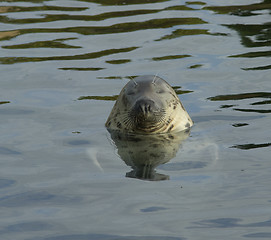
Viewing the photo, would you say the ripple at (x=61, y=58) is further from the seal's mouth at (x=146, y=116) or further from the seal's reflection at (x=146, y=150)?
the seal's mouth at (x=146, y=116)

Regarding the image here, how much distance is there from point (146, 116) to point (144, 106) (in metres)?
0.10

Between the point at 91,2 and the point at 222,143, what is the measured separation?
751 cm

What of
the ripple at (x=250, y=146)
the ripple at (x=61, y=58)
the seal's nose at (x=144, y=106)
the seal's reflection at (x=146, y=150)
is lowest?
the ripple at (x=61, y=58)

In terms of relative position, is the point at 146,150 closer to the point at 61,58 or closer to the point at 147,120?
the point at 147,120

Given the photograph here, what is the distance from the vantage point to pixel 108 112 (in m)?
8.50

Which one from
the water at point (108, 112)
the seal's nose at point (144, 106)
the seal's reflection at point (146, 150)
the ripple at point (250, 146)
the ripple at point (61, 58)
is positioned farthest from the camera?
the ripple at point (61, 58)

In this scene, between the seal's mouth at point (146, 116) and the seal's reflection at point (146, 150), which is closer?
the seal's reflection at point (146, 150)

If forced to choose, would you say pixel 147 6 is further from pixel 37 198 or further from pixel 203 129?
pixel 37 198

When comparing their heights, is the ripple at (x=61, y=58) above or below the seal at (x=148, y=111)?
below

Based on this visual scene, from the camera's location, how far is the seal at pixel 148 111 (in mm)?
7406

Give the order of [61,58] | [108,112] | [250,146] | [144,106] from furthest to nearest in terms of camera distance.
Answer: [61,58] → [108,112] → [144,106] → [250,146]

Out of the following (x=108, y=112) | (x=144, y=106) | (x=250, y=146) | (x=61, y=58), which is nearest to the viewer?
(x=250, y=146)

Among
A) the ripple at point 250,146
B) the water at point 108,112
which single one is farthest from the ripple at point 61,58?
the ripple at point 250,146

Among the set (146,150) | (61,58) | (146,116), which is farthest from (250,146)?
(61,58)
